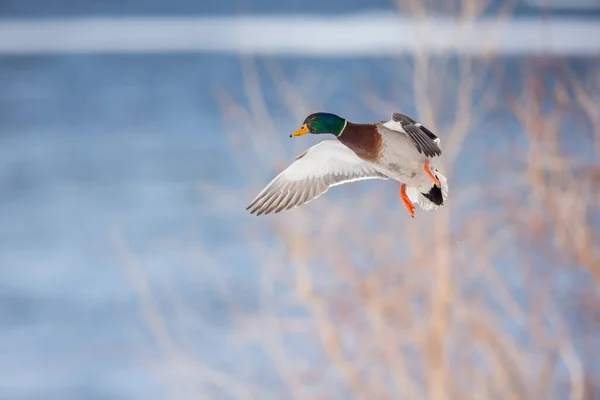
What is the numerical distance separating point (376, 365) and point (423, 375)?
0.36 m

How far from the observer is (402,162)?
92 cm

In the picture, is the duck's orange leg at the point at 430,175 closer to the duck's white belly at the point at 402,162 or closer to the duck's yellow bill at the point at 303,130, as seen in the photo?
the duck's white belly at the point at 402,162

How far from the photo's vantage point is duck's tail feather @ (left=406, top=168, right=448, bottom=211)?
91cm

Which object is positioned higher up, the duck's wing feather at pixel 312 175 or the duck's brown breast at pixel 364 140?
the duck's wing feather at pixel 312 175

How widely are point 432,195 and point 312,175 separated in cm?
26

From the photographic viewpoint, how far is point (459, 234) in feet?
13.6

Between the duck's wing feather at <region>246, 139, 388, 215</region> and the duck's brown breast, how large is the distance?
0.07 m

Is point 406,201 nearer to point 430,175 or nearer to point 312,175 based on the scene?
point 430,175

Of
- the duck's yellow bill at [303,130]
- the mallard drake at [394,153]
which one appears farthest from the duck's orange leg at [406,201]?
the duck's yellow bill at [303,130]

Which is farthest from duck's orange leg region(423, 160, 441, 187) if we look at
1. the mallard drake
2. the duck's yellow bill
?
the duck's yellow bill

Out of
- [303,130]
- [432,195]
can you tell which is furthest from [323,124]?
[432,195]

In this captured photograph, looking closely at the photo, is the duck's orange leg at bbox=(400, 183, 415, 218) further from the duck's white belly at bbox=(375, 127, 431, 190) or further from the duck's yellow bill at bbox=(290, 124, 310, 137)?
the duck's yellow bill at bbox=(290, 124, 310, 137)

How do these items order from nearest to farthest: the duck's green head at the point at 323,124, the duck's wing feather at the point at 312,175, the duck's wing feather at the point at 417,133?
the duck's wing feather at the point at 417,133
the duck's green head at the point at 323,124
the duck's wing feather at the point at 312,175

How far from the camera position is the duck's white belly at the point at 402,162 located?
2.97ft
